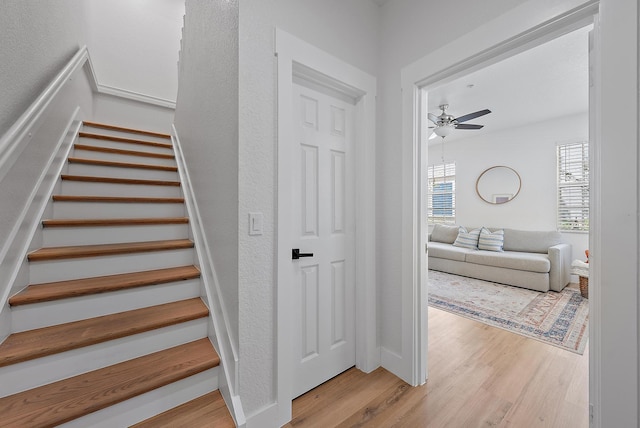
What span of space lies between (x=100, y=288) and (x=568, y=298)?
5.16 m

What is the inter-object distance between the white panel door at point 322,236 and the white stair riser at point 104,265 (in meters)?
0.89

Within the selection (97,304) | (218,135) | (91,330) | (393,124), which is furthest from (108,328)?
(393,124)

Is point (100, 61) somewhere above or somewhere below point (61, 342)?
above

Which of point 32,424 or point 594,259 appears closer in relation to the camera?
point 32,424

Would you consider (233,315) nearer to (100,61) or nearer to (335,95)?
(335,95)

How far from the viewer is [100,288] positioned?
141cm

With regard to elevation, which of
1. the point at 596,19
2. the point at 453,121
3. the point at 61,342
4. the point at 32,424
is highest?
the point at 453,121

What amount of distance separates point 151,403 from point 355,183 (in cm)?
175

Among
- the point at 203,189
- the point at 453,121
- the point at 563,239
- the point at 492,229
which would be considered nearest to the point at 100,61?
the point at 203,189

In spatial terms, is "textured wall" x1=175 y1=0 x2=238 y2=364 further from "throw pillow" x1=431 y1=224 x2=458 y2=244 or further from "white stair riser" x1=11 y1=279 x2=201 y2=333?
"throw pillow" x1=431 y1=224 x2=458 y2=244

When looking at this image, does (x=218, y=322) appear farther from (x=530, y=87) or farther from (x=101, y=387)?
(x=530, y=87)

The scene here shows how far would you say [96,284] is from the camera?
1.46 metres

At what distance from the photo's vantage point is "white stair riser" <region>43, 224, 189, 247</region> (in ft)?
5.44

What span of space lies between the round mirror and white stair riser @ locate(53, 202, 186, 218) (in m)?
5.64
